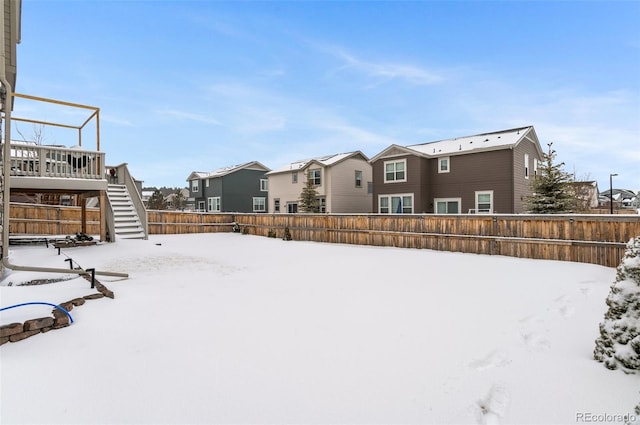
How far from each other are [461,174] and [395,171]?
407cm

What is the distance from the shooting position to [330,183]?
24156 millimetres

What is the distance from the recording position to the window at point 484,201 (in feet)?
59.5

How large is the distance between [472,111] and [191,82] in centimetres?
2003

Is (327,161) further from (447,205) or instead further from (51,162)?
(51,162)

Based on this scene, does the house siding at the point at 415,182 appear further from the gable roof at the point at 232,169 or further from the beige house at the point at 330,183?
the gable roof at the point at 232,169

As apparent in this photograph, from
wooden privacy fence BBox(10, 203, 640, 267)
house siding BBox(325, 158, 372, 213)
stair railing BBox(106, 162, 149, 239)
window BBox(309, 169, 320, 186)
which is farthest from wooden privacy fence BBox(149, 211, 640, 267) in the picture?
window BBox(309, 169, 320, 186)

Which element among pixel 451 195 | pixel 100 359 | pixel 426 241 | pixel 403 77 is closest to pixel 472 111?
pixel 403 77

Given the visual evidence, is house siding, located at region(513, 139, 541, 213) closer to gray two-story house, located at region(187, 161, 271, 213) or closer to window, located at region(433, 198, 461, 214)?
window, located at region(433, 198, 461, 214)

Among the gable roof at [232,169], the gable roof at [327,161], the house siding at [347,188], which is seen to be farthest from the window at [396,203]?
the gable roof at [232,169]

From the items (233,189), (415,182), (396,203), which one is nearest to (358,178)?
(396,203)

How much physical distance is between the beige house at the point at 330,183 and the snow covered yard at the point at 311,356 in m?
18.3

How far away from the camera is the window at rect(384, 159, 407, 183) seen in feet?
68.2

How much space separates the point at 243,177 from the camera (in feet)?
106

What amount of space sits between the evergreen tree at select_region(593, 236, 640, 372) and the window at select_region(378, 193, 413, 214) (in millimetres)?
17556
